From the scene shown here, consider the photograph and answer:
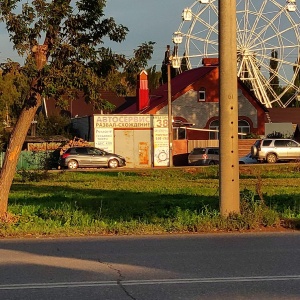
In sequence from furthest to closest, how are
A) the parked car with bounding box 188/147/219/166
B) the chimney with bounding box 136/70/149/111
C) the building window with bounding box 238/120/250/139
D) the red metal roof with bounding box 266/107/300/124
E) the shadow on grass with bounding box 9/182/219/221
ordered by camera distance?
1. the red metal roof with bounding box 266/107/300/124
2. the chimney with bounding box 136/70/149/111
3. the building window with bounding box 238/120/250/139
4. the parked car with bounding box 188/147/219/166
5. the shadow on grass with bounding box 9/182/219/221

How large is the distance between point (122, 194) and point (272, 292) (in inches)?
644

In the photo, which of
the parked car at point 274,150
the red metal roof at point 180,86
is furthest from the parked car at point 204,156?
the red metal roof at point 180,86

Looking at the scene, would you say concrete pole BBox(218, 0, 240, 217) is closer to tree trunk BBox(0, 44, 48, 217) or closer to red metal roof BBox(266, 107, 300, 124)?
tree trunk BBox(0, 44, 48, 217)

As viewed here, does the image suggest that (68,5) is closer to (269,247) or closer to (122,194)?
(269,247)

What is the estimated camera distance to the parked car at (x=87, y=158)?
156 feet

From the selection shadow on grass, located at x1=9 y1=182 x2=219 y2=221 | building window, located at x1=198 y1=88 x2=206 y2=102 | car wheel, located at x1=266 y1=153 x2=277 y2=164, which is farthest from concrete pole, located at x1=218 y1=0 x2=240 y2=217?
→ building window, located at x1=198 y1=88 x2=206 y2=102

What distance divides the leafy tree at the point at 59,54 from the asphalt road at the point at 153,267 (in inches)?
129

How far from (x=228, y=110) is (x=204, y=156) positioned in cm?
3551

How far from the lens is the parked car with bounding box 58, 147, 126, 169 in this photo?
156 feet

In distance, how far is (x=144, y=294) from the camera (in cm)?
800

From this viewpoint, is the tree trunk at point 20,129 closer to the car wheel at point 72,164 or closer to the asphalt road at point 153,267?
the asphalt road at point 153,267

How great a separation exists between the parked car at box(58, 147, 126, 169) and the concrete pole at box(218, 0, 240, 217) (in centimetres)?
3362

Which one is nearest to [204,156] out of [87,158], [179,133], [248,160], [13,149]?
[248,160]

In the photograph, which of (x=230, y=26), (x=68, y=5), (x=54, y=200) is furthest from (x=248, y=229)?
(x=54, y=200)
